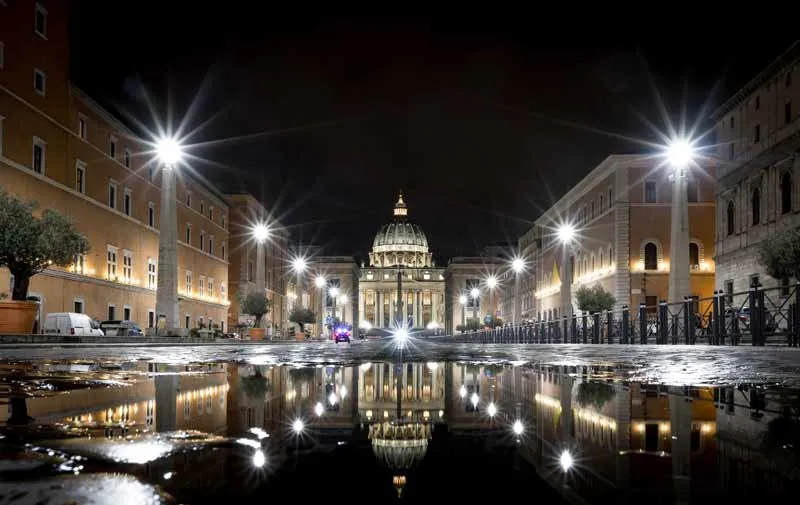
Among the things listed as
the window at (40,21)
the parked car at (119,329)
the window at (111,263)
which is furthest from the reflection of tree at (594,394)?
the window at (111,263)

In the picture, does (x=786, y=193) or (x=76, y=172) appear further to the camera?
(x=76, y=172)

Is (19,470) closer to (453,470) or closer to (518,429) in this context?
(453,470)

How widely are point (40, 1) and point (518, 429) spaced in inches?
1403

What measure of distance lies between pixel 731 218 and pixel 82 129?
35.2m

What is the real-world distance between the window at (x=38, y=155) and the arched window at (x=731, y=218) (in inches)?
1399

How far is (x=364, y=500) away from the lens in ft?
4.66

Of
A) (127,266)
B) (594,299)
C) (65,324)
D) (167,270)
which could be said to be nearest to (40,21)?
(167,270)

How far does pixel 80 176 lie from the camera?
120 ft

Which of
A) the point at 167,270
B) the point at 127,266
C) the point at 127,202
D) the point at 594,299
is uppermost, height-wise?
the point at 127,202

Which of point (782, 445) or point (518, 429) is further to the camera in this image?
point (518, 429)

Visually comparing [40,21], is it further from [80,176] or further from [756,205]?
[756,205]

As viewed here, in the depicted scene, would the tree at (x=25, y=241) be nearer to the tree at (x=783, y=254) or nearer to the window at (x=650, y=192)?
the tree at (x=783, y=254)

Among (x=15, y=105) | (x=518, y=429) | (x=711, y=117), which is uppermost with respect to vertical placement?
(x=711, y=117)

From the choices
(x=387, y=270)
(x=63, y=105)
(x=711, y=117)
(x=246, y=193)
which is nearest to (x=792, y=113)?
(x=711, y=117)
